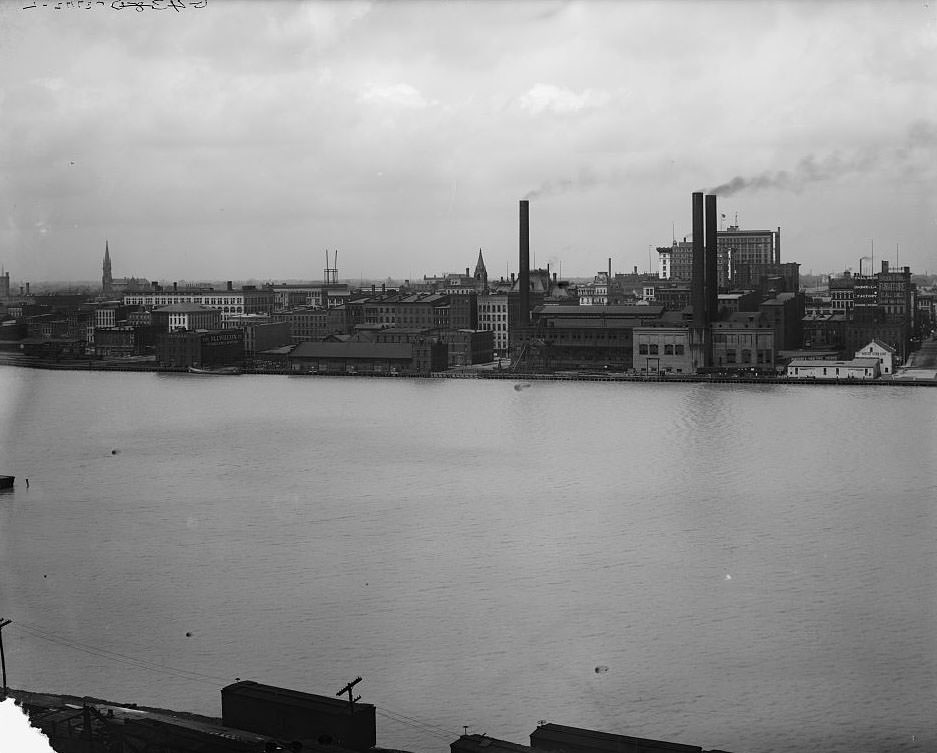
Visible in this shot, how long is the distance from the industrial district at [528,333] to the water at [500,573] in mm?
3703

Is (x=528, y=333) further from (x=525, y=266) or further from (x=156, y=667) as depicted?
(x=156, y=667)

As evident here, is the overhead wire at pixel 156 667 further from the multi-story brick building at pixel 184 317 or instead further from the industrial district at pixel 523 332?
the multi-story brick building at pixel 184 317

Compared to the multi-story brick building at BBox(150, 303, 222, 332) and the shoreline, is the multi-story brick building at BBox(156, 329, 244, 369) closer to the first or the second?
the shoreline

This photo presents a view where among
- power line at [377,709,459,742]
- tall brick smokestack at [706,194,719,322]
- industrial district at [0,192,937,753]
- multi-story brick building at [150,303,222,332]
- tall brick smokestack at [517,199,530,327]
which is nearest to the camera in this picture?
power line at [377,709,459,742]

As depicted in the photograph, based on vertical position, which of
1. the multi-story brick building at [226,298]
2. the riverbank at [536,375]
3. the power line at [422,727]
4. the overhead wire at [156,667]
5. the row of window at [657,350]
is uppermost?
the multi-story brick building at [226,298]

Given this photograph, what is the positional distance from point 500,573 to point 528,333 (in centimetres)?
875

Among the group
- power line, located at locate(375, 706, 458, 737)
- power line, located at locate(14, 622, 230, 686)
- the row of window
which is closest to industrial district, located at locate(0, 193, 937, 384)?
the row of window

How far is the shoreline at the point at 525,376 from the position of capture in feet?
35.5

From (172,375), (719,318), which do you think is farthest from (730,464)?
(172,375)

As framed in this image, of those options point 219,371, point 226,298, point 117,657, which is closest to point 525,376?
point 219,371

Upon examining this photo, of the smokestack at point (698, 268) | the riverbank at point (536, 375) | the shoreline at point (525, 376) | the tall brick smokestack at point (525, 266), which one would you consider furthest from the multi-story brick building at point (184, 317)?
the smokestack at point (698, 268)

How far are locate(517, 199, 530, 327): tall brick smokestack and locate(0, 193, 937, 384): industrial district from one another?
0.01m

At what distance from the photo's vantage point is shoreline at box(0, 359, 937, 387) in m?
10.8

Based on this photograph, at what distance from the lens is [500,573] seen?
421cm
